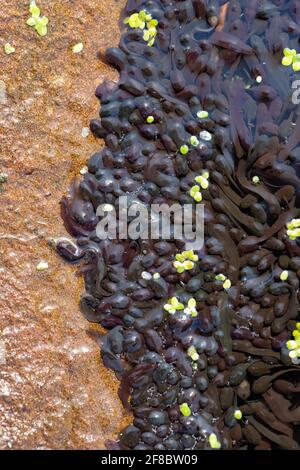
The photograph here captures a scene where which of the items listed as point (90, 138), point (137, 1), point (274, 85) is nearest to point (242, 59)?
point (274, 85)

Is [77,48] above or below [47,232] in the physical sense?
above

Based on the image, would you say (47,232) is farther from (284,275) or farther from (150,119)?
(284,275)

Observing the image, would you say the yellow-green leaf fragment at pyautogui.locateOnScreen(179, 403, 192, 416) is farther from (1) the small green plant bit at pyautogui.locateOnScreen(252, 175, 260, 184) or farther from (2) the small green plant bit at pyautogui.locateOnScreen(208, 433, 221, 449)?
(1) the small green plant bit at pyautogui.locateOnScreen(252, 175, 260, 184)

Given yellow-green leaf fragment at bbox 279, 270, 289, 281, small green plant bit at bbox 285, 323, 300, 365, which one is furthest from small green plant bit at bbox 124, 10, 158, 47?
small green plant bit at bbox 285, 323, 300, 365

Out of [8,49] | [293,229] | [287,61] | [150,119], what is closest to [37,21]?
[8,49]

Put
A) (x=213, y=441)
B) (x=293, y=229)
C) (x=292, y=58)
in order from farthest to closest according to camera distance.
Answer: (x=292, y=58) < (x=293, y=229) < (x=213, y=441)

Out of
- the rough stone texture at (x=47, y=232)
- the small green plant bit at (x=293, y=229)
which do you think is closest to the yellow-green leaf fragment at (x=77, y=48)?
the rough stone texture at (x=47, y=232)
